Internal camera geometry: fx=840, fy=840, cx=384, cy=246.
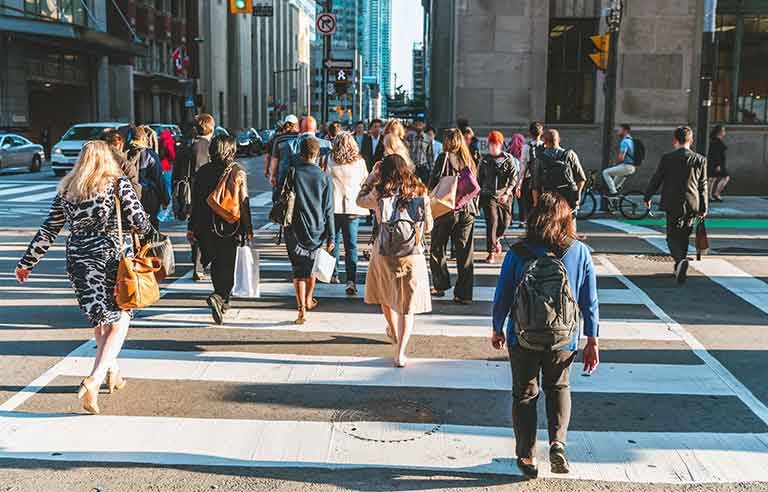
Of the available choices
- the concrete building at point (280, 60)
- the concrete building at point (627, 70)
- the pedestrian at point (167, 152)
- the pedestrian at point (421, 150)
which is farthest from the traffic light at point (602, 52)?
the concrete building at point (280, 60)

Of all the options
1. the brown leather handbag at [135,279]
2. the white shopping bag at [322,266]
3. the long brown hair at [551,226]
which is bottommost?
the white shopping bag at [322,266]

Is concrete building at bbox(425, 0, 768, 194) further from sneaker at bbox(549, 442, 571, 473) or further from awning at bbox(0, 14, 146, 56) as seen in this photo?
awning at bbox(0, 14, 146, 56)

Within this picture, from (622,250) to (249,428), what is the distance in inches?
364

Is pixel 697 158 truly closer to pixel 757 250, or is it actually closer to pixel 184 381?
pixel 757 250

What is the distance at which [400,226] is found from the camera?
683 cm

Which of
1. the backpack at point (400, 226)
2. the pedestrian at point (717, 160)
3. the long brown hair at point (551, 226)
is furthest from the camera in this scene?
the pedestrian at point (717, 160)

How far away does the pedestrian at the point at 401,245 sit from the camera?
6.81m

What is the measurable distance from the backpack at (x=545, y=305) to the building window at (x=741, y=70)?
69.3 ft

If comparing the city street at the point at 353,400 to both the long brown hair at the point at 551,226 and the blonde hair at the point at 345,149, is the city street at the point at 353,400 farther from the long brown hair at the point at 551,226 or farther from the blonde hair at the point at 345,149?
the blonde hair at the point at 345,149

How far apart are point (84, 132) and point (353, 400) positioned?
89.9 ft

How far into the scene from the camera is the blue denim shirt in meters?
4.58

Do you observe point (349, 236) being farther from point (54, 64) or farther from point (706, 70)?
point (54, 64)

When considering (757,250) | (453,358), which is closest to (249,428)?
(453,358)

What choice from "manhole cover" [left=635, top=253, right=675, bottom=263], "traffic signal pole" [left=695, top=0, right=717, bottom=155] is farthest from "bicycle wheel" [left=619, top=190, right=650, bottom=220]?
"manhole cover" [left=635, top=253, right=675, bottom=263]
